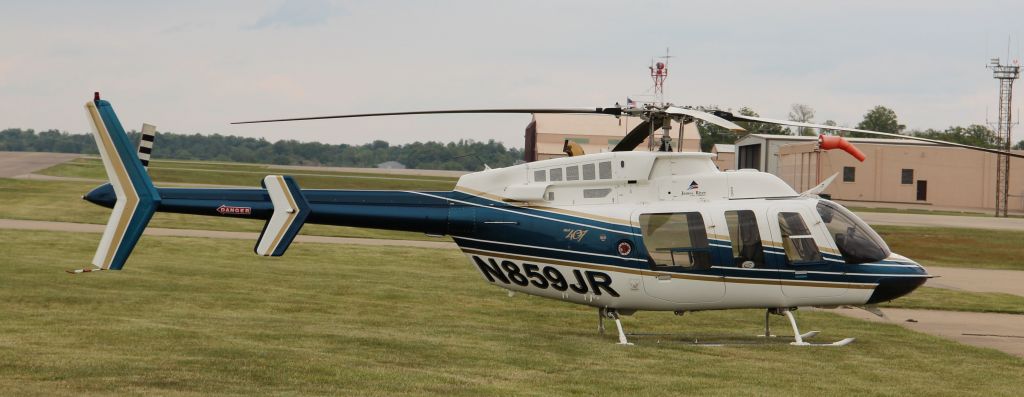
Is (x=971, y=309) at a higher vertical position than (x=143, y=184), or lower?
lower

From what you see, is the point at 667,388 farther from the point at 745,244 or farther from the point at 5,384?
the point at 5,384

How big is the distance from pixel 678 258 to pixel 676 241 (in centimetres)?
26

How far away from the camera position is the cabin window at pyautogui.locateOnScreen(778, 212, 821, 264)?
16.1 meters

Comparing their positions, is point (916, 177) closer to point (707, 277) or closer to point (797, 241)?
point (797, 241)

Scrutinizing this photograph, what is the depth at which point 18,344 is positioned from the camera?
46.2 feet

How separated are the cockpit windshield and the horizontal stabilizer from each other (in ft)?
25.5

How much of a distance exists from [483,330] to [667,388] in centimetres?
540

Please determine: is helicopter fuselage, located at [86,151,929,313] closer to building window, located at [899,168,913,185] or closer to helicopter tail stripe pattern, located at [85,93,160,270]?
helicopter tail stripe pattern, located at [85,93,160,270]

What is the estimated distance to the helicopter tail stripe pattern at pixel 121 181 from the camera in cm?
1486

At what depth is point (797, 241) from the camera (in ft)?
52.8

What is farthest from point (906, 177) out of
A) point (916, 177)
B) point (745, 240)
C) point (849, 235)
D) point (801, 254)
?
point (745, 240)

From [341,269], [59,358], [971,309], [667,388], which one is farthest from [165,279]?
[971,309]

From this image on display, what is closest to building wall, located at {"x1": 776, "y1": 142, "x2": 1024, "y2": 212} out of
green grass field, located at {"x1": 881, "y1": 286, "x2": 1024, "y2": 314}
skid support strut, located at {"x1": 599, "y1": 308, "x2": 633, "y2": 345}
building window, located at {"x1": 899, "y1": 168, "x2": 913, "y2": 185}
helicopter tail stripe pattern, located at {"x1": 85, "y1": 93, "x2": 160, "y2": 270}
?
building window, located at {"x1": 899, "y1": 168, "x2": 913, "y2": 185}

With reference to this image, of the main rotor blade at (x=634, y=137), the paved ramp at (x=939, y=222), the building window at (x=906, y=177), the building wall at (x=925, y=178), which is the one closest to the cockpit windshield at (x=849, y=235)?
the main rotor blade at (x=634, y=137)
